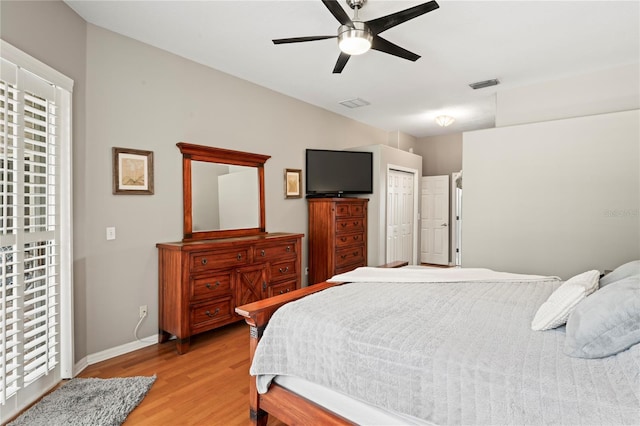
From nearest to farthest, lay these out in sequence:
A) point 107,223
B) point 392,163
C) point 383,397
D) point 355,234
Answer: point 383,397, point 107,223, point 355,234, point 392,163

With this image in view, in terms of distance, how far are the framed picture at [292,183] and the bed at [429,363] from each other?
2461 millimetres

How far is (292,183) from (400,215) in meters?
2.45

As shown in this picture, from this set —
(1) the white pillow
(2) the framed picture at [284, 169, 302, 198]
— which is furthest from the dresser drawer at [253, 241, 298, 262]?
(1) the white pillow

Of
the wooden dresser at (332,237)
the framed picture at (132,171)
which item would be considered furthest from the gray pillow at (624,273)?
the framed picture at (132,171)

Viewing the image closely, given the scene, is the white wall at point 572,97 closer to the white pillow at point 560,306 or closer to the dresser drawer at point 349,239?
the dresser drawer at point 349,239

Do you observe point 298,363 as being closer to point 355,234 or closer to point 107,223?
point 107,223

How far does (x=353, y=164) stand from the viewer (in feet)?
16.9

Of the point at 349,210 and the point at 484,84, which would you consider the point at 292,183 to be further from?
the point at 484,84

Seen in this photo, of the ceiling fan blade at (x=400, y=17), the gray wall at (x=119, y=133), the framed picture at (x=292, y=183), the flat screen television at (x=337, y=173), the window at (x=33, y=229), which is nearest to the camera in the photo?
the window at (x=33, y=229)

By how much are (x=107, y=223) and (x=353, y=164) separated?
11.2ft

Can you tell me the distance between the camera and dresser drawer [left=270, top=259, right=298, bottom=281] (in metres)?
3.60

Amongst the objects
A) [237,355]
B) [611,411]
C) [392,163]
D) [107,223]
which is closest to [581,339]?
[611,411]

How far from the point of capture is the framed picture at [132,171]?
283 cm

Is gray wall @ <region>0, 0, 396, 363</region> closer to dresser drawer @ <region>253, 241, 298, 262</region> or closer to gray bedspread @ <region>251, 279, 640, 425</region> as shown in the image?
dresser drawer @ <region>253, 241, 298, 262</region>
